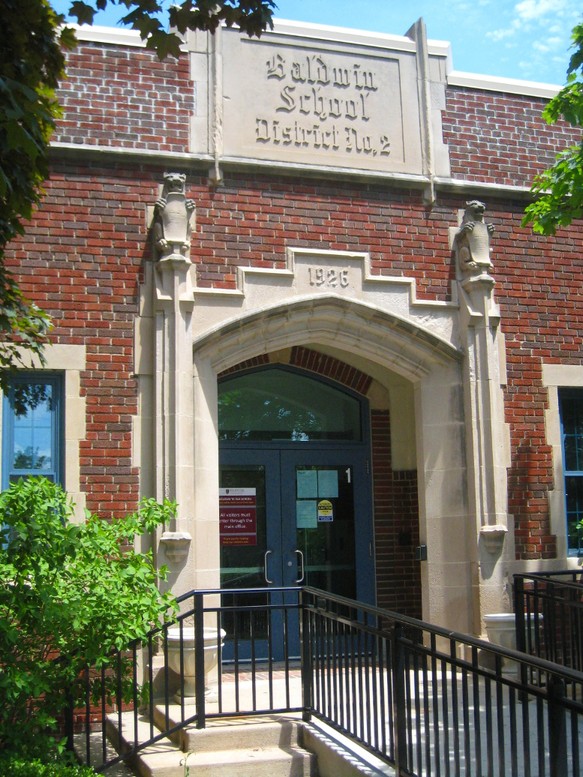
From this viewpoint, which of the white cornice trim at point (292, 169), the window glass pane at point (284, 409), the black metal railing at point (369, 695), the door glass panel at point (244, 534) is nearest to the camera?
the black metal railing at point (369, 695)

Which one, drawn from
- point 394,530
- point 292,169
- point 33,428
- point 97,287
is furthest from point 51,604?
point 394,530

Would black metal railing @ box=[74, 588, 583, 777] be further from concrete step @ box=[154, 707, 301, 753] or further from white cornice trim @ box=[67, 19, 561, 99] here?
white cornice trim @ box=[67, 19, 561, 99]

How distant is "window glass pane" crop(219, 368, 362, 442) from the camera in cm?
1023

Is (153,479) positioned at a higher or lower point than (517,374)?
lower

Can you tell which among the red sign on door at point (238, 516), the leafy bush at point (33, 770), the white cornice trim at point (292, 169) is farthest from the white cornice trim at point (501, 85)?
the leafy bush at point (33, 770)

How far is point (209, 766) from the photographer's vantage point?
21.0 ft

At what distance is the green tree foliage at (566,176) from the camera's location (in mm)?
7945

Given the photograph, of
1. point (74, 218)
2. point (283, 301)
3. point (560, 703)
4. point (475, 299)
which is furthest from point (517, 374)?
point (560, 703)

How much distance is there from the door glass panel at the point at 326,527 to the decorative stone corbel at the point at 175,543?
7.48 ft

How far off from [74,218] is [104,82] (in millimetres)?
1270

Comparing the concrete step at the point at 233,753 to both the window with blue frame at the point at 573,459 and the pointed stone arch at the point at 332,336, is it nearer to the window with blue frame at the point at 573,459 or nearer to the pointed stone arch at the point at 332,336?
the pointed stone arch at the point at 332,336

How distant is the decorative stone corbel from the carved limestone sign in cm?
341

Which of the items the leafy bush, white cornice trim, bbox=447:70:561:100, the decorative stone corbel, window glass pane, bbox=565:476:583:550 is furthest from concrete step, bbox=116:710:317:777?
white cornice trim, bbox=447:70:561:100

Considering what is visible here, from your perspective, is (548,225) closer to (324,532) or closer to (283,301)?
(283,301)
